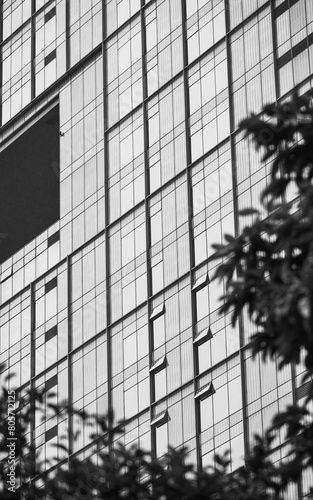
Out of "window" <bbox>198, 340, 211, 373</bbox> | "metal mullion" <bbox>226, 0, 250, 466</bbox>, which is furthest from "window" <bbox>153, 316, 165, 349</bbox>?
"metal mullion" <bbox>226, 0, 250, 466</bbox>

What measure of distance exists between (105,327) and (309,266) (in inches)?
2413

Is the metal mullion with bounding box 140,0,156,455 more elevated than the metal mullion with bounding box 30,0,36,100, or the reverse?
the metal mullion with bounding box 30,0,36,100

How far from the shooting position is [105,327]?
85500mm

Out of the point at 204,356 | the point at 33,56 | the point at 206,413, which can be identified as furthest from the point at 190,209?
the point at 33,56

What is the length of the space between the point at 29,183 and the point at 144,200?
21054mm

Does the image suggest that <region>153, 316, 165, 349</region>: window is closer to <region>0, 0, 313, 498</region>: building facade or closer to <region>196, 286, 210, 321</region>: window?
<region>0, 0, 313, 498</region>: building facade

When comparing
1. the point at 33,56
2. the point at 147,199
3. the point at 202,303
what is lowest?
the point at 202,303

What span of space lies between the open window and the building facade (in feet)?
0.63

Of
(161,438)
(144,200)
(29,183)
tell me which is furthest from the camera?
(29,183)

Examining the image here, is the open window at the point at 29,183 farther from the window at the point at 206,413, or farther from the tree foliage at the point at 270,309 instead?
the tree foliage at the point at 270,309

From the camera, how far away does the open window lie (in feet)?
330

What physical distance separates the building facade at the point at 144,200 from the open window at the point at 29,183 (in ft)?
0.63

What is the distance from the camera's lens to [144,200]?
8456 centimetres

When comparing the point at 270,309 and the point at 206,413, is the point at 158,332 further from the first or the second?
the point at 270,309
